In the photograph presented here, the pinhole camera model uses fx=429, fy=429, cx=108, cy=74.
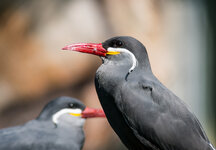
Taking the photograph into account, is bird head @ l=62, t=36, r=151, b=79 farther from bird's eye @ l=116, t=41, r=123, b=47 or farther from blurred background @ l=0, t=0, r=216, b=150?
blurred background @ l=0, t=0, r=216, b=150

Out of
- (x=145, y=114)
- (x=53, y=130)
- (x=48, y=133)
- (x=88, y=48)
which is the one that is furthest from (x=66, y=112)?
(x=145, y=114)

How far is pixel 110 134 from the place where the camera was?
6.62 m

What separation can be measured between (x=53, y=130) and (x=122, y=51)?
1.50 m

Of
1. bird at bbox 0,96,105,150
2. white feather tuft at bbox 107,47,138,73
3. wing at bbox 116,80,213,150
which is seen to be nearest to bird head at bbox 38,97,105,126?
bird at bbox 0,96,105,150

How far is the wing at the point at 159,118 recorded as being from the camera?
10.1 feet

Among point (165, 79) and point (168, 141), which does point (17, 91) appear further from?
point (168, 141)

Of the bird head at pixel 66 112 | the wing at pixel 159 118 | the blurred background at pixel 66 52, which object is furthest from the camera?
the blurred background at pixel 66 52

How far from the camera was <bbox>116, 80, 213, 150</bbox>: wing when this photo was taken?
3070 millimetres

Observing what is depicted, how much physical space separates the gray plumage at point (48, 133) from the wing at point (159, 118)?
1338 millimetres

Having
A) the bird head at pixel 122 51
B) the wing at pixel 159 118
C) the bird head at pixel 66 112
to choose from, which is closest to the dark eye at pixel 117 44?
the bird head at pixel 122 51

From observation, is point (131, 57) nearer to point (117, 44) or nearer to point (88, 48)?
point (117, 44)

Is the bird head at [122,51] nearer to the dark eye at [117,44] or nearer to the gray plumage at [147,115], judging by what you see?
the dark eye at [117,44]

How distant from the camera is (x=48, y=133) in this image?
431 centimetres

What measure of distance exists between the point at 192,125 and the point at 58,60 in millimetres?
3624
